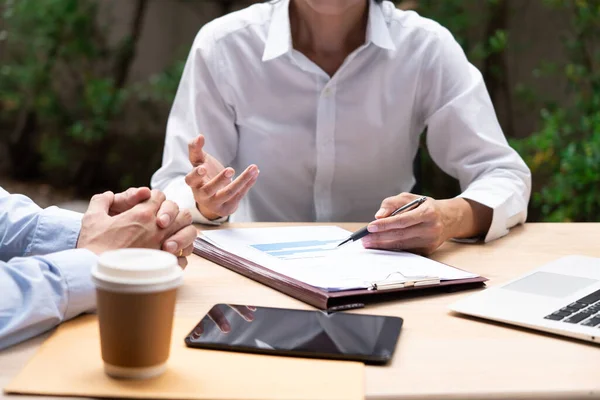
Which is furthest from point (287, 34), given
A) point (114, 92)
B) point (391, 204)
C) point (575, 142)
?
point (114, 92)

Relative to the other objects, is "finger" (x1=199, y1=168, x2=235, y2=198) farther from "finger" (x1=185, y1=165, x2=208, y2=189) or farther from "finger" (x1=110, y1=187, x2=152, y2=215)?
"finger" (x1=110, y1=187, x2=152, y2=215)

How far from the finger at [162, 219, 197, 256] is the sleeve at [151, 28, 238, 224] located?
52 centimetres

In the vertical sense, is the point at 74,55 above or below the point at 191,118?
below

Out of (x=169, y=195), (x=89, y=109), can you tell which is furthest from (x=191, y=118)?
(x=89, y=109)

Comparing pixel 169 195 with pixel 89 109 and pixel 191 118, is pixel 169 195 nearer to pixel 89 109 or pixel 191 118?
pixel 191 118

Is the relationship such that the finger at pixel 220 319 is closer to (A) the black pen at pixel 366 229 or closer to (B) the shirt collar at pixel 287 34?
(A) the black pen at pixel 366 229

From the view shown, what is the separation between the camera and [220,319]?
0.95m

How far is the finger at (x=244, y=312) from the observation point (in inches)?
37.3

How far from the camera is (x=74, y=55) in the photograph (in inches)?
152

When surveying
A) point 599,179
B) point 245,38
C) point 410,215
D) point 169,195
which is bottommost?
point 599,179

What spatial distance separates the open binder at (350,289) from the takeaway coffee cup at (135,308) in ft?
0.95

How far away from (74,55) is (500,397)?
3515 mm

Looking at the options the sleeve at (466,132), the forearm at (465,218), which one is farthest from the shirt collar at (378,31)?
the forearm at (465,218)

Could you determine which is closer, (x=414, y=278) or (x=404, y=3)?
(x=414, y=278)
